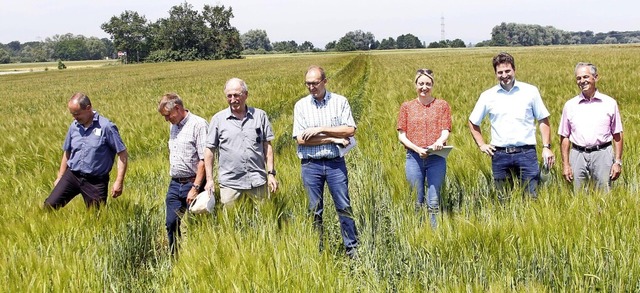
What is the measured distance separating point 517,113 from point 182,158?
9.45ft

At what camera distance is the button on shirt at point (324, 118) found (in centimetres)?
400

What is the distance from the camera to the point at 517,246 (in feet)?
9.01

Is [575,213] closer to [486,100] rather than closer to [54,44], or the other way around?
[486,100]

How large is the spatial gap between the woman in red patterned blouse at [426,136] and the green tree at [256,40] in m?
185

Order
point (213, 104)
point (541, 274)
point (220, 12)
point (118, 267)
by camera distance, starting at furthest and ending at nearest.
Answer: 1. point (220, 12)
2. point (213, 104)
3. point (118, 267)
4. point (541, 274)

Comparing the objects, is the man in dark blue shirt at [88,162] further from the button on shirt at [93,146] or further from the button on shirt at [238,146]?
the button on shirt at [238,146]

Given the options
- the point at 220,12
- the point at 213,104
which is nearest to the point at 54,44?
the point at 220,12

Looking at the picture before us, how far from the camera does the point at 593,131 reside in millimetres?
3961

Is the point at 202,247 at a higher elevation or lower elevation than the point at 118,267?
higher

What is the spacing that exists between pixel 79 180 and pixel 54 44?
206 meters

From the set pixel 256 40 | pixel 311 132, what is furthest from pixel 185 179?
pixel 256 40

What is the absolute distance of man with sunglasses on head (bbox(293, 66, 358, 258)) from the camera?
3.94m

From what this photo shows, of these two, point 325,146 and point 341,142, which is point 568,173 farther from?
point 325,146

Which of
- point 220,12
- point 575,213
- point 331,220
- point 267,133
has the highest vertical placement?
point 220,12
